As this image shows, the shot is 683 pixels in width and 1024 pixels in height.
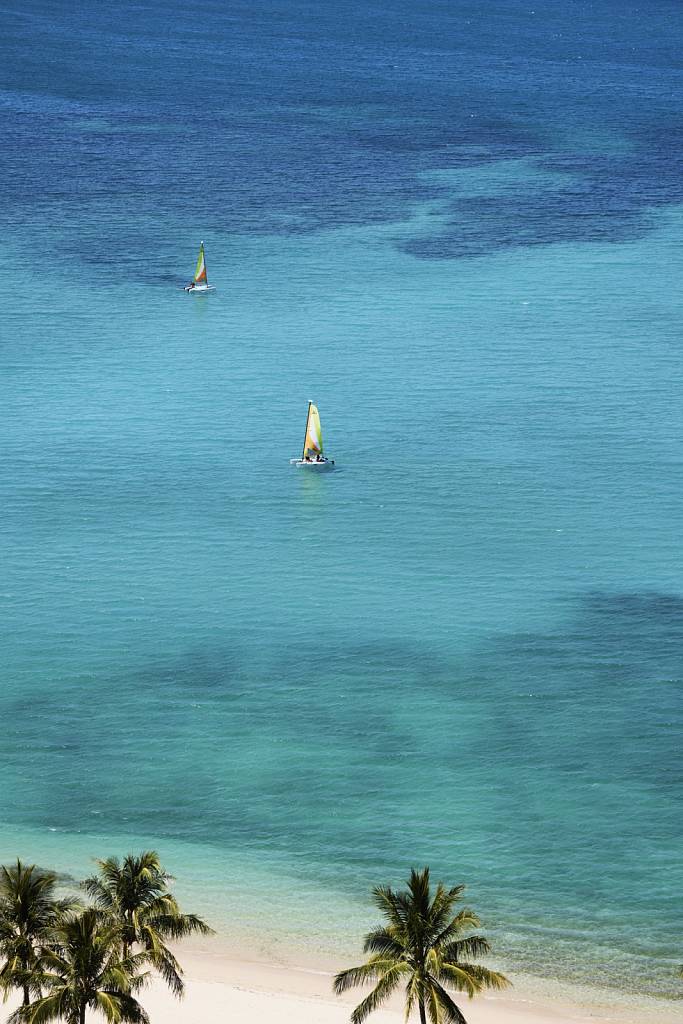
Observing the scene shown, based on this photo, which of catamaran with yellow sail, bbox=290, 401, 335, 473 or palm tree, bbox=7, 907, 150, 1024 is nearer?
palm tree, bbox=7, 907, 150, 1024

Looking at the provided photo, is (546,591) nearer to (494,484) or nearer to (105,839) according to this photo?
(494,484)

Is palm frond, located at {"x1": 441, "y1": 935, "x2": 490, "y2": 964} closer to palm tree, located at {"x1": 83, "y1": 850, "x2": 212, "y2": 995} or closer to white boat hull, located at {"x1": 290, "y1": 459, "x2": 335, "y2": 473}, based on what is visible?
palm tree, located at {"x1": 83, "y1": 850, "x2": 212, "y2": 995}

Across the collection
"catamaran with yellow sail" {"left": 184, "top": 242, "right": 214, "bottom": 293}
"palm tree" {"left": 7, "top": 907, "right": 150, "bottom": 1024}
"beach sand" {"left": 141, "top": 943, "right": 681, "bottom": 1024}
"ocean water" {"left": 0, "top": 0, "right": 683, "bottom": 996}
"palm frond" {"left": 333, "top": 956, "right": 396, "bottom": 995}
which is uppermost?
"catamaran with yellow sail" {"left": 184, "top": 242, "right": 214, "bottom": 293}

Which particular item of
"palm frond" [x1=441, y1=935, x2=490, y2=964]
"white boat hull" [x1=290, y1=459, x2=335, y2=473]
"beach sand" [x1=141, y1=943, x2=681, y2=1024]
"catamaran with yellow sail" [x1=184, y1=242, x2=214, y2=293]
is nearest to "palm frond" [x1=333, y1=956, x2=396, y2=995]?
"palm frond" [x1=441, y1=935, x2=490, y2=964]

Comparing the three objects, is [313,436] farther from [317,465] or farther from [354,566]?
[354,566]

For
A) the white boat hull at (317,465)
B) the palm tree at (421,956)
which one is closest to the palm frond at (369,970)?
the palm tree at (421,956)

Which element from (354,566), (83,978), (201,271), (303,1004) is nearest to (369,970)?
(83,978)
